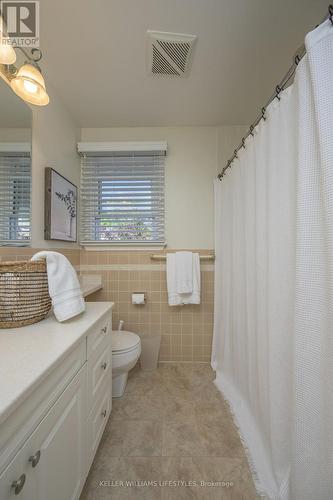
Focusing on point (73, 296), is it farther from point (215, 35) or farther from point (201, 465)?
point (215, 35)

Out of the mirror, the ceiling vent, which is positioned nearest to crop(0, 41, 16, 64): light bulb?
the mirror

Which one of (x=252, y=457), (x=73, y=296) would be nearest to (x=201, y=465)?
(x=252, y=457)

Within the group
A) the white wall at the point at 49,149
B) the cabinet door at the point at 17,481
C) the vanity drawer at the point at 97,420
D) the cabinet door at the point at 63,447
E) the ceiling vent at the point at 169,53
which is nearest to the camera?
the cabinet door at the point at 17,481

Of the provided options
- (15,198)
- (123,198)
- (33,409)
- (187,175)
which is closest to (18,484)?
(33,409)

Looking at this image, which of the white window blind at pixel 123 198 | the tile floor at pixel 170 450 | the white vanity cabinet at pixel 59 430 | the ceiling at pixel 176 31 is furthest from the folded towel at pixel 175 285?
the ceiling at pixel 176 31

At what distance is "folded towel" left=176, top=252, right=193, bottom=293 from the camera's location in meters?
1.78

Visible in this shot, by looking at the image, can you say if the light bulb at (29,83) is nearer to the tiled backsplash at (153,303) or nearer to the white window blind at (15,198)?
the white window blind at (15,198)

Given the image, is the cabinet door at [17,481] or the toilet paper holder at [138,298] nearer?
the cabinet door at [17,481]

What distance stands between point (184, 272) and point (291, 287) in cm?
104

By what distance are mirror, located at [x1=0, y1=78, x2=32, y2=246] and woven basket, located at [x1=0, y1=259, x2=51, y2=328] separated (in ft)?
1.39

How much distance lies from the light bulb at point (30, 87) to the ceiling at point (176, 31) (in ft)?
1.21

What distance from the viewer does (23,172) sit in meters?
1.17

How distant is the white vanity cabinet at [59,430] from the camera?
0.45 meters

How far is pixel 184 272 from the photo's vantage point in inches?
70.8
